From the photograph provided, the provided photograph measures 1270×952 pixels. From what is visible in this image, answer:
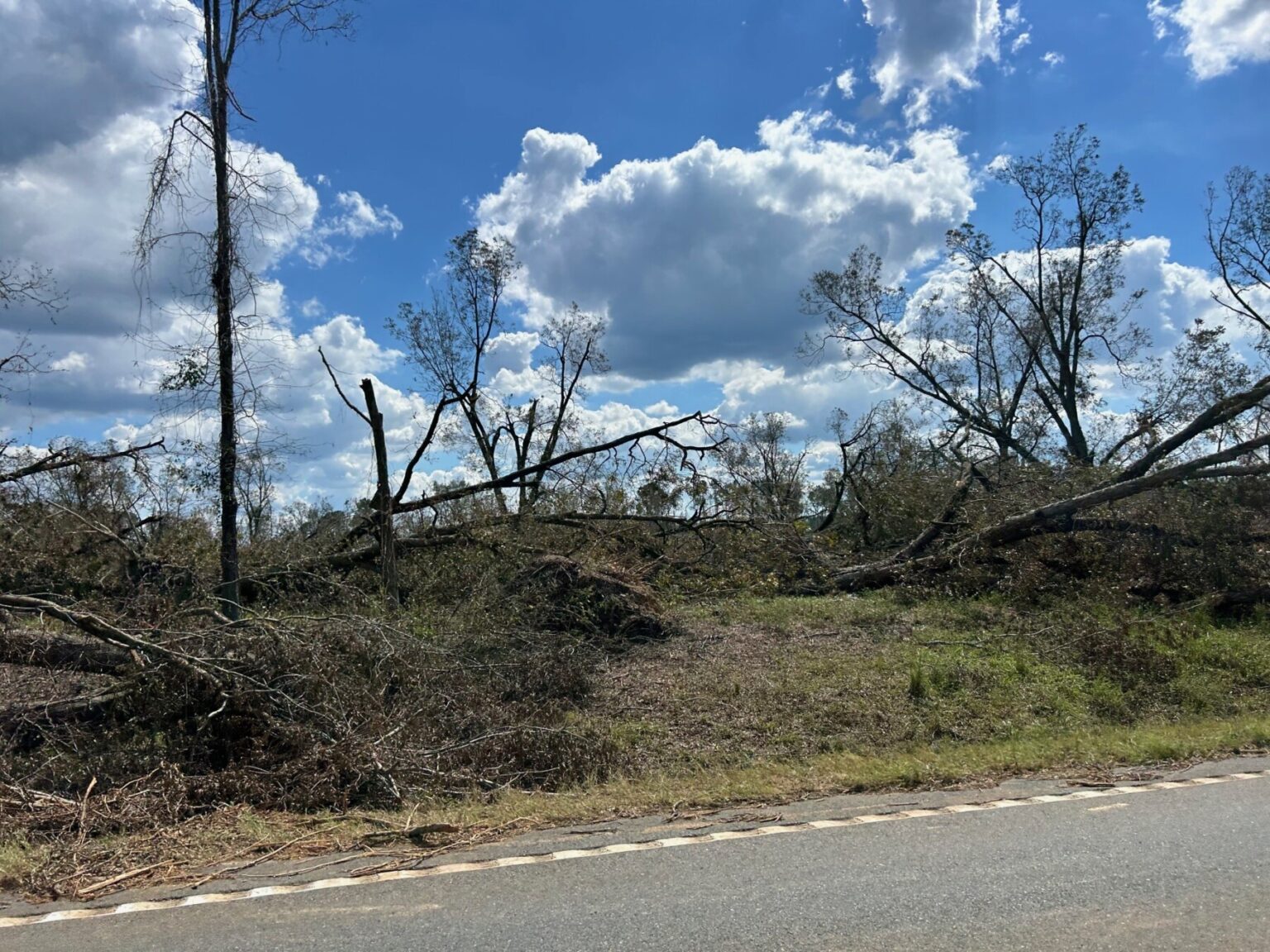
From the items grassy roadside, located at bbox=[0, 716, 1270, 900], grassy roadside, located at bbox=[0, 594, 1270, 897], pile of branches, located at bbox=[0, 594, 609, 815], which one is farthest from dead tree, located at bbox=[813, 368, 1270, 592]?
pile of branches, located at bbox=[0, 594, 609, 815]

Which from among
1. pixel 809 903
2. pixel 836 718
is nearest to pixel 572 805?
pixel 809 903

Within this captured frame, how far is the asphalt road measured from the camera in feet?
12.2

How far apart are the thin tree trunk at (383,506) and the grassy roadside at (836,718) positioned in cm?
350

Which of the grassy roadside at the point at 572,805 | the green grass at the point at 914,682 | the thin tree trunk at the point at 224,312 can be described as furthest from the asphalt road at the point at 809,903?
the thin tree trunk at the point at 224,312

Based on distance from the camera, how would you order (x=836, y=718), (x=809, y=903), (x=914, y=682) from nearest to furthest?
(x=809, y=903) < (x=836, y=718) < (x=914, y=682)

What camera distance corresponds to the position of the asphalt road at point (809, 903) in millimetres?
3729

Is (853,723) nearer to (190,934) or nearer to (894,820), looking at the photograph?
(894,820)

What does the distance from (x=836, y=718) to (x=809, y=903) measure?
4.35 meters

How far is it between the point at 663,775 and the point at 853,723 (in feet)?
7.01

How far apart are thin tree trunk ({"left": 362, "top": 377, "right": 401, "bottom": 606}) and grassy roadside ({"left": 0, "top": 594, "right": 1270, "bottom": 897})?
138 inches

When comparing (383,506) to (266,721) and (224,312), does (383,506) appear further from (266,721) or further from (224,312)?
(266,721)

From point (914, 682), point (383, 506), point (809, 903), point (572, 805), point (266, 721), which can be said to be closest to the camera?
point (809, 903)

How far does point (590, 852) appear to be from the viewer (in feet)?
15.9

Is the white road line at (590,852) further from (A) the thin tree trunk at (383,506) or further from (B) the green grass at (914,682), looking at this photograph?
(A) the thin tree trunk at (383,506)
